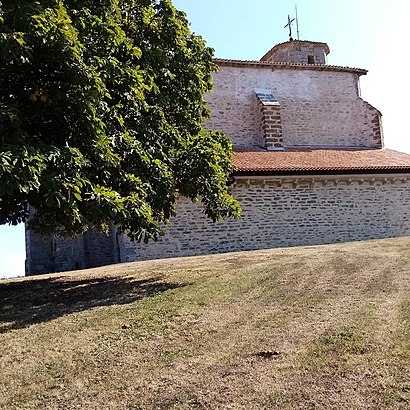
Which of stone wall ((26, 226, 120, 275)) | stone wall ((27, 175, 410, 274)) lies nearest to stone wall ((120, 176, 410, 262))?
stone wall ((27, 175, 410, 274))

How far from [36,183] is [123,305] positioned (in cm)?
239

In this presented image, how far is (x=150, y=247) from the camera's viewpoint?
15242mm

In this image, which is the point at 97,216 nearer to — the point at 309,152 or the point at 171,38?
the point at 171,38

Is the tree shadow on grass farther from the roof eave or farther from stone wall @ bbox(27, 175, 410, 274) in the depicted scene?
the roof eave

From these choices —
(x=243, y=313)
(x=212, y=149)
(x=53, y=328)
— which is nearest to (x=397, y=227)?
(x=212, y=149)

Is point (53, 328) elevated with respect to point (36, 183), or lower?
lower

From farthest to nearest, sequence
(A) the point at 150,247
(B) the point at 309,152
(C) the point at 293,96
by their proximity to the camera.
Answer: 1. (C) the point at 293,96
2. (B) the point at 309,152
3. (A) the point at 150,247

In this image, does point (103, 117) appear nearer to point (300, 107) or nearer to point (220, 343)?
point (220, 343)

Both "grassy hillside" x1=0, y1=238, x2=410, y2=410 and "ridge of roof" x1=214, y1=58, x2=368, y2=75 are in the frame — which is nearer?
"grassy hillside" x1=0, y1=238, x2=410, y2=410

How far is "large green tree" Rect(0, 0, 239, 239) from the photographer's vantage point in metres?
6.40

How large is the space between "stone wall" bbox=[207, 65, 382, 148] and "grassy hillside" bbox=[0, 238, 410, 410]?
48.5ft

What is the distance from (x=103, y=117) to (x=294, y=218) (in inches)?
416

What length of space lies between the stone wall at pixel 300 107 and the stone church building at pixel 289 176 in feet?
0.17

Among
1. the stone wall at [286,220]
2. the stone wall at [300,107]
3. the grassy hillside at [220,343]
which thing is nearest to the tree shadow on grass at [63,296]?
the grassy hillside at [220,343]
